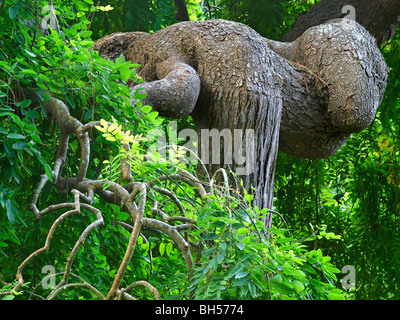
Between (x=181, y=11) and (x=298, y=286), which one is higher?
(x=181, y=11)

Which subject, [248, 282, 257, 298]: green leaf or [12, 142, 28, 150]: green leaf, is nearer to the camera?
[248, 282, 257, 298]: green leaf

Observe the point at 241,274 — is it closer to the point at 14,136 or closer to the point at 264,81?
the point at 14,136

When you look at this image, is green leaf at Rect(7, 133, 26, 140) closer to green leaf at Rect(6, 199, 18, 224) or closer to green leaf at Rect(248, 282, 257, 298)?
green leaf at Rect(6, 199, 18, 224)

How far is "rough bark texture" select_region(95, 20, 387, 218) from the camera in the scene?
2291mm

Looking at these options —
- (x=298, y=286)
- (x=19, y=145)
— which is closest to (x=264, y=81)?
(x=19, y=145)

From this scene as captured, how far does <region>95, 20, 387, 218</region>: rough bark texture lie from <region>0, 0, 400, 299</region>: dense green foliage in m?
0.40

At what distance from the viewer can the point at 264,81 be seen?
7.66 feet

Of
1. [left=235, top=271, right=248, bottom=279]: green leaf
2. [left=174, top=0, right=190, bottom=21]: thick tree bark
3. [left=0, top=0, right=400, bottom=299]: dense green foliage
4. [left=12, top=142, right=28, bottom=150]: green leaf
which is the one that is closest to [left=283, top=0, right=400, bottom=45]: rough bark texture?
[left=0, top=0, right=400, bottom=299]: dense green foliage

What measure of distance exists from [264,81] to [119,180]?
900 millimetres

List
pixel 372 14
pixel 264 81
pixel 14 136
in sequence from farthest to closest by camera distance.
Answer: pixel 372 14 < pixel 264 81 < pixel 14 136

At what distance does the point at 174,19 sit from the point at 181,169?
245 centimetres

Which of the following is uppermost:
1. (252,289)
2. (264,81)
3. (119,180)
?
(264,81)

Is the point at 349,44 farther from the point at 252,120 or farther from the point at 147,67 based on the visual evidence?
the point at 147,67

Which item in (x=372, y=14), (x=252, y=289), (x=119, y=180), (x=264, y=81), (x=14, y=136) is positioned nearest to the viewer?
(x=252, y=289)
